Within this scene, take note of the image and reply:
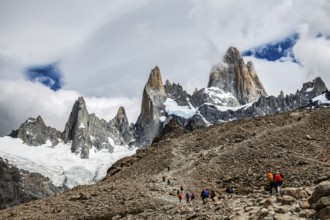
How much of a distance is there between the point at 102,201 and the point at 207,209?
65.4ft

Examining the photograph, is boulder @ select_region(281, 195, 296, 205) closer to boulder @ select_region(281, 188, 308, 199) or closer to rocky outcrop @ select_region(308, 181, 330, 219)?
boulder @ select_region(281, 188, 308, 199)

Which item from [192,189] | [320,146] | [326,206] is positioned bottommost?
[326,206]

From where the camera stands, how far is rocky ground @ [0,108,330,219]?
41719 millimetres

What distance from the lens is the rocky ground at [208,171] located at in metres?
41.7

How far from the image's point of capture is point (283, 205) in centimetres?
2356

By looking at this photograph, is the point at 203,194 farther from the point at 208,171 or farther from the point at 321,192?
the point at 321,192

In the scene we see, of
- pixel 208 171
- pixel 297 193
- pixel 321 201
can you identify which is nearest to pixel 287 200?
pixel 297 193

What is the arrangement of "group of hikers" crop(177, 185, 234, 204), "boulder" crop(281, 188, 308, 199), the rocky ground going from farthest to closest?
the rocky ground, "group of hikers" crop(177, 185, 234, 204), "boulder" crop(281, 188, 308, 199)

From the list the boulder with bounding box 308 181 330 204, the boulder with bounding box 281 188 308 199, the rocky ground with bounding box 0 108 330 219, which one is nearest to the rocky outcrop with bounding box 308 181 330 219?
the boulder with bounding box 308 181 330 204

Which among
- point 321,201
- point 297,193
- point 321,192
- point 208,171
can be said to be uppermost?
point 208,171

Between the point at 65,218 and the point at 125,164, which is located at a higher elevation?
the point at 125,164

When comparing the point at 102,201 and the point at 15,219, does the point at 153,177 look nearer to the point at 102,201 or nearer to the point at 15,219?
the point at 102,201

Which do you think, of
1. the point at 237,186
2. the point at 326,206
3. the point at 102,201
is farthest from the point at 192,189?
the point at 326,206

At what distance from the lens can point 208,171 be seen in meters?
52.9
